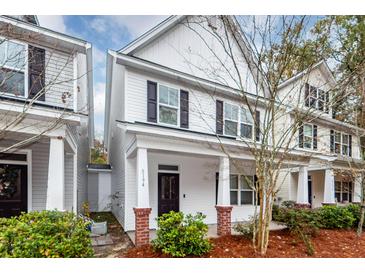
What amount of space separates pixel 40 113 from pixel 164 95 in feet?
14.7

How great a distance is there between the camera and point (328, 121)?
1436 centimetres

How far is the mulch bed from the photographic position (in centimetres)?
550

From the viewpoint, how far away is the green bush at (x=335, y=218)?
8.73 metres

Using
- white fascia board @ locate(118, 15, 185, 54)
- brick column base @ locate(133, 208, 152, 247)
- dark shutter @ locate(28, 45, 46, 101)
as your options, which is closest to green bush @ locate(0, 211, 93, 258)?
brick column base @ locate(133, 208, 152, 247)

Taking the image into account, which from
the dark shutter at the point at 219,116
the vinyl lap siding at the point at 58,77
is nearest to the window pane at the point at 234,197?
the dark shutter at the point at 219,116

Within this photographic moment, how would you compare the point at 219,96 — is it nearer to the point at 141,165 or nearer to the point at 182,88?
the point at 182,88

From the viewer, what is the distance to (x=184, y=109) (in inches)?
385

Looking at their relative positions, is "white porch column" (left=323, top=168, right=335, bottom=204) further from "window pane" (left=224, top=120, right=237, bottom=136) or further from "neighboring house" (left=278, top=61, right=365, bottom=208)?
"window pane" (left=224, top=120, right=237, bottom=136)

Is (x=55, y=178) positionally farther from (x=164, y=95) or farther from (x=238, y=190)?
(x=238, y=190)

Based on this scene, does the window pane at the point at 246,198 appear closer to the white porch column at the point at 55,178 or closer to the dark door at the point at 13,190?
the white porch column at the point at 55,178

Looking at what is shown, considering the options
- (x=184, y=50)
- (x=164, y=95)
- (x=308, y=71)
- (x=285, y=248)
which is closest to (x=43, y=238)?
(x=285, y=248)

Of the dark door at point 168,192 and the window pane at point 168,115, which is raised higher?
the window pane at point 168,115

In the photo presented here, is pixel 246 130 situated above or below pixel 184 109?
below

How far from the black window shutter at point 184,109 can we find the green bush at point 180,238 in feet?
15.0
